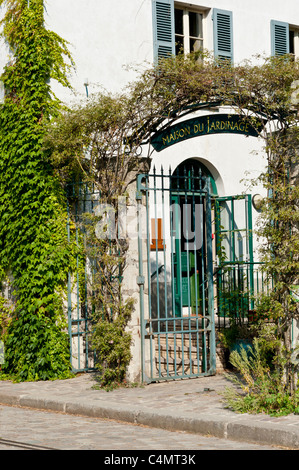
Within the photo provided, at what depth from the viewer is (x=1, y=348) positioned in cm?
1052

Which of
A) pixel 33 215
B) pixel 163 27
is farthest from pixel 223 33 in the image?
pixel 33 215

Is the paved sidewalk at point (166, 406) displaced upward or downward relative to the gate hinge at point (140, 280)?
downward

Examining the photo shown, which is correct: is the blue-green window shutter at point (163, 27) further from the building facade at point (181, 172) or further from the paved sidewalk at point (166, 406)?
the paved sidewalk at point (166, 406)

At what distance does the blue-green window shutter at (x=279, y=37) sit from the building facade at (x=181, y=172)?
0.02 m

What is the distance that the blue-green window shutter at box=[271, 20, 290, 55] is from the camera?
14.0 m

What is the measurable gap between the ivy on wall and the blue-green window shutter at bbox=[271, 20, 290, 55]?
506cm

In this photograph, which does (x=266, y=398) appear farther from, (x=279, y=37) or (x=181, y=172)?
(x=279, y=37)

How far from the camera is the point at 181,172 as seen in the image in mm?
13016

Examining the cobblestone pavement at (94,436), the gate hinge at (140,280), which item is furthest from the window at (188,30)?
the cobblestone pavement at (94,436)

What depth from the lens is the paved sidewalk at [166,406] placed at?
6.36 meters

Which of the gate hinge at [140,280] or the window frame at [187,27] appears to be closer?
the gate hinge at [140,280]

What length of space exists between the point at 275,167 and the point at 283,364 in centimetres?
203

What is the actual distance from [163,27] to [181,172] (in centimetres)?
254

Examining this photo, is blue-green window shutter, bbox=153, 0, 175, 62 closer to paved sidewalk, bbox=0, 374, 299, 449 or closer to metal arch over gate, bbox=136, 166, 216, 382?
metal arch over gate, bbox=136, 166, 216, 382
